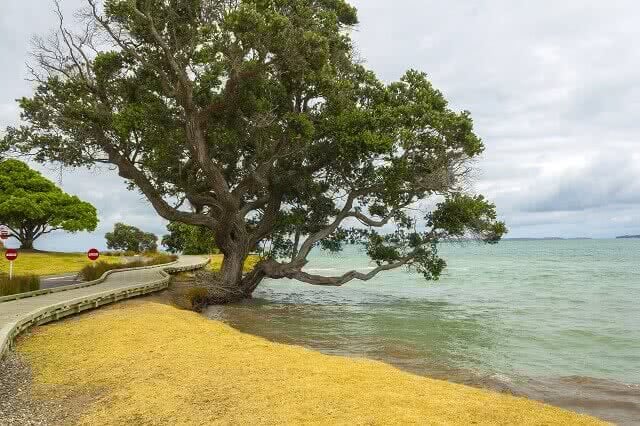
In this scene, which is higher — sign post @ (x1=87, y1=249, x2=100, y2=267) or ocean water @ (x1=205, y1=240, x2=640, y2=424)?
sign post @ (x1=87, y1=249, x2=100, y2=267)

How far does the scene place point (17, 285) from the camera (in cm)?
2066

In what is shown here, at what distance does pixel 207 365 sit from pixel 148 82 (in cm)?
1818

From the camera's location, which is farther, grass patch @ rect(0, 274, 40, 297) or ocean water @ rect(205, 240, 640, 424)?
grass patch @ rect(0, 274, 40, 297)

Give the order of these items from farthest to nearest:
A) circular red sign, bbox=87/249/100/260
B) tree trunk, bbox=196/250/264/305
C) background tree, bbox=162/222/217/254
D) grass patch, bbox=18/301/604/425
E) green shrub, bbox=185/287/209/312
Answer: background tree, bbox=162/222/217/254 < circular red sign, bbox=87/249/100/260 < tree trunk, bbox=196/250/264/305 < green shrub, bbox=185/287/209/312 < grass patch, bbox=18/301/604/425

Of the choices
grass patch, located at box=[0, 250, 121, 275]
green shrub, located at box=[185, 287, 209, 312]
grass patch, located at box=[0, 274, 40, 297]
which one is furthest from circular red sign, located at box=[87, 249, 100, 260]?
grass patch, located at box=[0, 250, 121, 275]

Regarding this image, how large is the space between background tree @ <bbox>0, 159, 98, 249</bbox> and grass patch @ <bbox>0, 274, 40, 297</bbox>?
2983 centimetres

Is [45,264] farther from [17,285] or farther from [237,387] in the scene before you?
[237,387]

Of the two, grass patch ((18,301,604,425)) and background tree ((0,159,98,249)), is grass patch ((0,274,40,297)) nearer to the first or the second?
grass patch ((18,301,604,425))

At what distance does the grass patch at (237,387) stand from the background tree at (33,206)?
39806 mm

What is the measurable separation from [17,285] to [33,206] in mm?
31094

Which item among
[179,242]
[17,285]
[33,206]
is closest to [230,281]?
[17,285]

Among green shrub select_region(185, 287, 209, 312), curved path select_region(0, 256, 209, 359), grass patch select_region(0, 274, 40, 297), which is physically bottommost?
green shrub select_region(185, 287, 209, 312)

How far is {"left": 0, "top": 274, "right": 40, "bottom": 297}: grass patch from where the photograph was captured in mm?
20062

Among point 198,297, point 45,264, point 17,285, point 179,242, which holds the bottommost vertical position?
point 198,297
